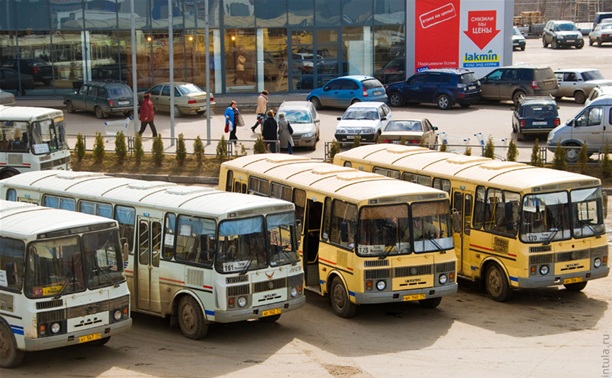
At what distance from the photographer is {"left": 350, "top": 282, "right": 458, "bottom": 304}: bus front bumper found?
57.3 ft

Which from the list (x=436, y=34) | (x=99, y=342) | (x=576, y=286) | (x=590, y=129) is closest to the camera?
(x=99, y=342)

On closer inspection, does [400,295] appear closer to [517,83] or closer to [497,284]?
[497,284]

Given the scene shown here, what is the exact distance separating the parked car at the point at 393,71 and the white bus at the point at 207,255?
3129cm

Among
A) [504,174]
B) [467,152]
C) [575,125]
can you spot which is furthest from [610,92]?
[504,174]

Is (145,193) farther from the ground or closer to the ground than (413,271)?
farther from the ground

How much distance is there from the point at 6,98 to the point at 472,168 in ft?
93.6

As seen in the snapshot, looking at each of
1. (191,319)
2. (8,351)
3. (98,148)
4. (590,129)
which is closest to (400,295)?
(191,319)

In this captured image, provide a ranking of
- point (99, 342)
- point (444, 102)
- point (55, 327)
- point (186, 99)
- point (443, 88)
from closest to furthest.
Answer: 1. point (55, 327)
2. point (99, 342)
3. point (186, 99)
4. point (443, 88)
5. point (444, 102)

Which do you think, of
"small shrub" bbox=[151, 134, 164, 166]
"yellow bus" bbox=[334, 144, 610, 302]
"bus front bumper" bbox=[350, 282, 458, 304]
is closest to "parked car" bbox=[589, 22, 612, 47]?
"small shrub" bbox=[151, 134, 164, 166]

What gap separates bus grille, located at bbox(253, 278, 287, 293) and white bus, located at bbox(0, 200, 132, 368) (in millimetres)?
2060

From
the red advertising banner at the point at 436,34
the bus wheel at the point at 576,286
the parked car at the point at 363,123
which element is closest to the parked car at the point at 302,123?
the parked car at the point at 363,123

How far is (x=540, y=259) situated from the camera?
61.2 feet

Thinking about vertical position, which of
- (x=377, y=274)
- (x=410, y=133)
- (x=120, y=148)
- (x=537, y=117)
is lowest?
(x=377, y=274)

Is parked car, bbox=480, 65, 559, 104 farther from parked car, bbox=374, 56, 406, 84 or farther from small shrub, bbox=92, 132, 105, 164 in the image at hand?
small shrub, bbox=92, 132, 105, 164
